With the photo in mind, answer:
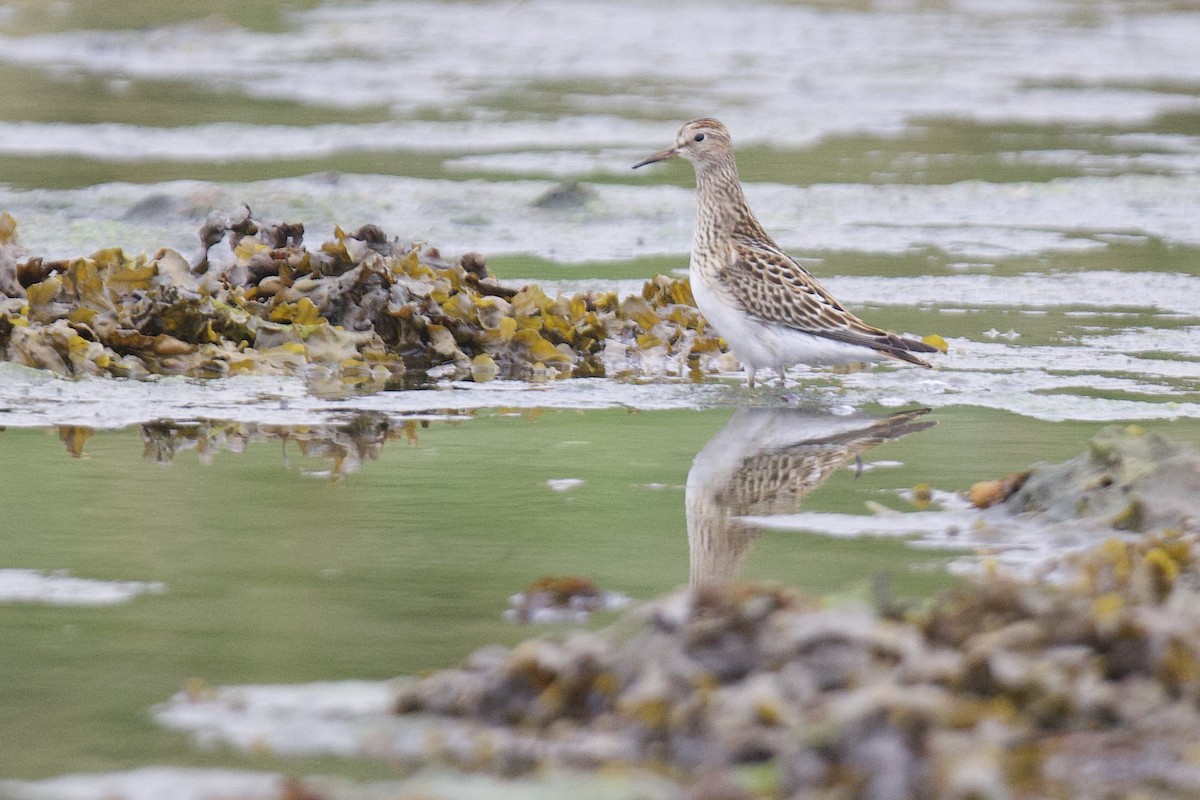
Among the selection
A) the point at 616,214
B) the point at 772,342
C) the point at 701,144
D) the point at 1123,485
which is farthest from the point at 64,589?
the point at 616,214

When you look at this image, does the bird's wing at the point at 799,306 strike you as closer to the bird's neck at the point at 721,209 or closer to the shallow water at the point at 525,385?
the shallow water at the point at 525,385

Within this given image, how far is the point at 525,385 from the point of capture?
7809 mm

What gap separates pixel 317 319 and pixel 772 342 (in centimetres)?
183

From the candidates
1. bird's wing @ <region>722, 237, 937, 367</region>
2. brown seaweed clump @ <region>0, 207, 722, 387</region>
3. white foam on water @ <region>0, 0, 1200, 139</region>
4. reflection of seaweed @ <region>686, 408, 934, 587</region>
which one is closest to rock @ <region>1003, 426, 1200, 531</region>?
reflection of seaweed @ <region>686, 408, 934, 587</region>

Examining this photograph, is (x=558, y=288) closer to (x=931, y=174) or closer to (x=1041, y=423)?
(x=1041, y=423)

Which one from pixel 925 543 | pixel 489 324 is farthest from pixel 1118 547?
pixel 489 324

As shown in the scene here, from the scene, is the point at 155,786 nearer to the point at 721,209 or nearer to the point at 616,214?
the point at 721,209

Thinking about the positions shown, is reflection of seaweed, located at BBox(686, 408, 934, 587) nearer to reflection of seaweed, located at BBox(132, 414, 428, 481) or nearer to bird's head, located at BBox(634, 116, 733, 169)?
reflection of seaweed, located at BBox(132, 414, 428, 481)

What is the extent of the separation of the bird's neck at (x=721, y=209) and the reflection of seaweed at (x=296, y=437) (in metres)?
2.02

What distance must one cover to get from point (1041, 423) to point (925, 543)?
1.92 meters

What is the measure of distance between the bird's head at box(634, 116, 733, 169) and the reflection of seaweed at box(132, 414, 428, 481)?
2.47 meters

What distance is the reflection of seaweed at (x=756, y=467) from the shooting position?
5.31 metres

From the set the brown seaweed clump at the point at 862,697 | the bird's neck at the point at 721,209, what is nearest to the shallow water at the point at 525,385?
the brown seaweed clump at the point at 862,697

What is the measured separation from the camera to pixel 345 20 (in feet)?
82.6
